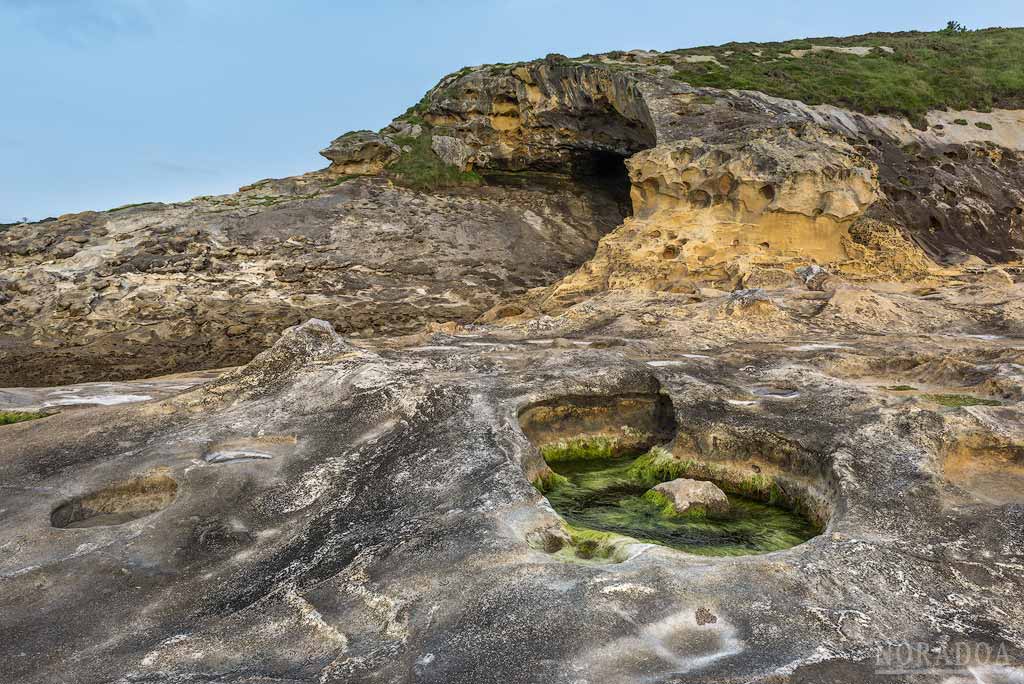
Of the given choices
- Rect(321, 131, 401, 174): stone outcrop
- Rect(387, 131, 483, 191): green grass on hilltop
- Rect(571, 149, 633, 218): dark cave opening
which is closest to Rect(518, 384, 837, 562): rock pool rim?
Rect(387, 131, 483, 191): green grass on hilltop

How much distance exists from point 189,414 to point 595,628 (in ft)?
25.4

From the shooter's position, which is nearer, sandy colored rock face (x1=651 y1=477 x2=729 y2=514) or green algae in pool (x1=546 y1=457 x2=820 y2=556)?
green algae in pool (x1=546 y1=457 x2=820 y2=556)

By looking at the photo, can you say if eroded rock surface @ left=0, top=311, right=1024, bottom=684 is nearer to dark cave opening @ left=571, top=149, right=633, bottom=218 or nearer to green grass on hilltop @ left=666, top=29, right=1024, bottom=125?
green grass on hilltop @ left=666, top=29, right=1024, bottom=125

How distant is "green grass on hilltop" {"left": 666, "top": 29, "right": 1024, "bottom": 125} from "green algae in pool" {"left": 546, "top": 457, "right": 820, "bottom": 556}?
22.1 m

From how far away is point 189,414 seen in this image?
11.7 m

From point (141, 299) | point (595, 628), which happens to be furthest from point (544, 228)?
point (595, 628)

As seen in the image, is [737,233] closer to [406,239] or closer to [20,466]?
[406,239]

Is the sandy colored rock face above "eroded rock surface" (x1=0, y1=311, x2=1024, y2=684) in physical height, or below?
below

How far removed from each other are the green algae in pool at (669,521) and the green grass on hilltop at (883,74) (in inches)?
871

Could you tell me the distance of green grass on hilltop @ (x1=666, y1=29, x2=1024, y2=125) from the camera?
1195 inches

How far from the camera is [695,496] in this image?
1067cm

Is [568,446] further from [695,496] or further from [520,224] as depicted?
[520,224]

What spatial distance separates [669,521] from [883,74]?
30140mm

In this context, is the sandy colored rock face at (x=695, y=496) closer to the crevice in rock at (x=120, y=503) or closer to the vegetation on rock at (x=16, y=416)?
the crevice in rock at (x=120, y=503)
